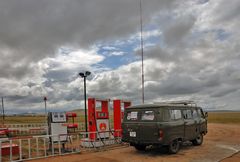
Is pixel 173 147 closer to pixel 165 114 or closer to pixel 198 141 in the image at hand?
pixel 165 114

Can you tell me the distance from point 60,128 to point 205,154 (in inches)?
266

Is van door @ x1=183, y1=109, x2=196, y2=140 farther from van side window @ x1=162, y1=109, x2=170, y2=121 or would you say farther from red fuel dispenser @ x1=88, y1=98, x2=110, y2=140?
red fuel dispenser @ x1=88, y1=98, x2=110, y2=140

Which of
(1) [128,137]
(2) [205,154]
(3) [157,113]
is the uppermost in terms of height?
(3) [157,113]

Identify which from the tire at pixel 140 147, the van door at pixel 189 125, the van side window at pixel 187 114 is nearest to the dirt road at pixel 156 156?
the tire at pixel 140 147

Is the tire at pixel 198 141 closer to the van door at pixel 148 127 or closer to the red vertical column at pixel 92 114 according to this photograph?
the van door at pixel 148 127

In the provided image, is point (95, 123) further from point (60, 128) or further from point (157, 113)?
point (157, 113)

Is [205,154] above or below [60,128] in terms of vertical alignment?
below

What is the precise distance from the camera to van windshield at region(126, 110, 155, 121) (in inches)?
441

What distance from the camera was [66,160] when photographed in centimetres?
1024

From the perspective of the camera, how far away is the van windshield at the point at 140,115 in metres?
11.2

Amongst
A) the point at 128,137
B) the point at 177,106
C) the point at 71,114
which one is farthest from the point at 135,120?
the point at 71,114

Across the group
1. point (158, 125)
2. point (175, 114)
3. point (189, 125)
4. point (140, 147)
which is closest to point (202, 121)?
point (189, 125)

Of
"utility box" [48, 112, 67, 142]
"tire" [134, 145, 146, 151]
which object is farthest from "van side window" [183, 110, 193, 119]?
"utility box" [48, 112, 67, 142]

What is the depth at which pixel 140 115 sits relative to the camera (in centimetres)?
1156
